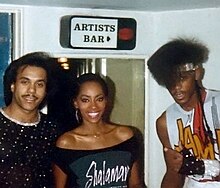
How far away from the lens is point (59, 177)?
835 mm

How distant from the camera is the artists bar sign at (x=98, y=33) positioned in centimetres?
83

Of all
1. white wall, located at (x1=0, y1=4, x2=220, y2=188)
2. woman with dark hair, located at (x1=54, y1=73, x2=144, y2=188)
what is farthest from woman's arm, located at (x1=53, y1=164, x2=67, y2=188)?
white wall, located at (x1=0, y1=4, x2=220, y2=188)

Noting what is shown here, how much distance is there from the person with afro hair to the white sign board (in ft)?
0.22

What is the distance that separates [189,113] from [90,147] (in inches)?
5.7

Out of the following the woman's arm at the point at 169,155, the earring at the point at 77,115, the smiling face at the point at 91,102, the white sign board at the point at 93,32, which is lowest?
the woman's arm at the point at 169,155

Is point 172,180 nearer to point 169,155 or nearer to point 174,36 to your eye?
point 169,155

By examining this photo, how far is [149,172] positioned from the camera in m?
0.88

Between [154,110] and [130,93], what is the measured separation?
44mm

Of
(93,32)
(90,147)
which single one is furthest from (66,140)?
(93,32)

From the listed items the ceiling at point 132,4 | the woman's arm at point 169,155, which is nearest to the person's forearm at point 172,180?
the woman's arm at point 169,155

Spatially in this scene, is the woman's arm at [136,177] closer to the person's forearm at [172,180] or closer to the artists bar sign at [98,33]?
A: the person's forearm at [172,180]

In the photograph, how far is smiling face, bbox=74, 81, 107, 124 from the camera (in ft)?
2.73

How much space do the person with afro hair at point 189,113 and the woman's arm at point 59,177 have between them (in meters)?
0.15

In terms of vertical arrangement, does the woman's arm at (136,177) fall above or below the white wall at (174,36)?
below
